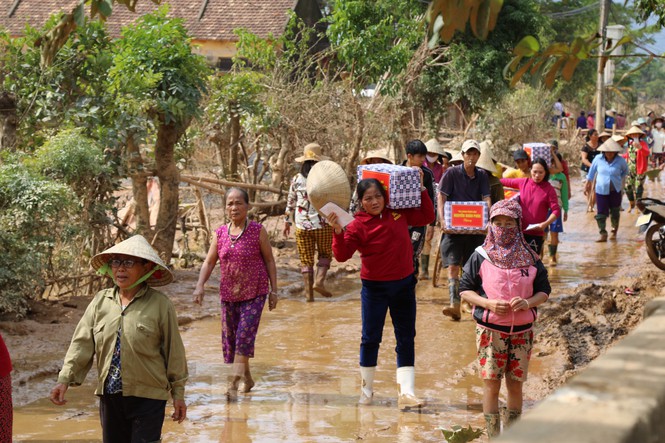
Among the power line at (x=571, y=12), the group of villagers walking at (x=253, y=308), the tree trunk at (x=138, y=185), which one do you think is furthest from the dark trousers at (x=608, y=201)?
the power line at (x=571, y=12)

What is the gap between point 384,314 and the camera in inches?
285

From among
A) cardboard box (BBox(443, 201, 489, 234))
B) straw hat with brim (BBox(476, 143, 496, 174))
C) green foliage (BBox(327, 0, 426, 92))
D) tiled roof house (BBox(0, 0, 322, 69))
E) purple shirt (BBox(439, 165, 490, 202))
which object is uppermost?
tiled roof house (BBox(0, 0, 322, 69))

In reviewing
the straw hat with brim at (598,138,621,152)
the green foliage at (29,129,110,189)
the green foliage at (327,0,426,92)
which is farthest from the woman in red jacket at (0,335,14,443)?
the straw hat with brim at (598,138,621,152)

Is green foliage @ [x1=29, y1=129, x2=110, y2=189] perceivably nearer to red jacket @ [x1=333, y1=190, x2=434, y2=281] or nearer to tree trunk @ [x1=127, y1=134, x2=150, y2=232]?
tree trunk @ [x1=127, y1=134, x2=150, y2=232]

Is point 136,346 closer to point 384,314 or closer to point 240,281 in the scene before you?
point 240,281

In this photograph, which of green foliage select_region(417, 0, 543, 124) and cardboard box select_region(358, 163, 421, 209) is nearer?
cardboard box select_region(358, 163, 421, 209)

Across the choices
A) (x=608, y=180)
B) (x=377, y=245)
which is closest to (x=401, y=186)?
(x=377, y=245)

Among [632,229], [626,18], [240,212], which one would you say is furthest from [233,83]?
[626,18]

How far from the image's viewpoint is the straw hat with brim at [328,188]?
23.0 feet

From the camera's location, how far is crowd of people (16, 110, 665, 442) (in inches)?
208

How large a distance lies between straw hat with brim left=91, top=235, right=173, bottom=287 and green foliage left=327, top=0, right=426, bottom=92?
11.0 m

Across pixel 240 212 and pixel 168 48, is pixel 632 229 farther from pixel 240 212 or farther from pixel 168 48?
pixel 240 212

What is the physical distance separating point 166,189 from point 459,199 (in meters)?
3.95

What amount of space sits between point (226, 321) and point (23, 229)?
248cm
